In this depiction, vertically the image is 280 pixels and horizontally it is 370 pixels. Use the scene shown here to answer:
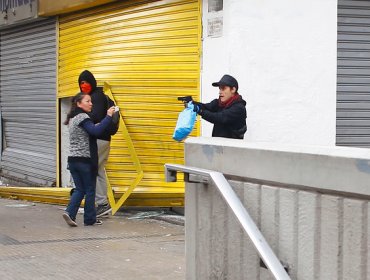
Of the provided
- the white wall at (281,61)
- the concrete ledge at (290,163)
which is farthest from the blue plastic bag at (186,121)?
the concrete ledge at (290,163)

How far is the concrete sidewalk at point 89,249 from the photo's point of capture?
6.00 meters

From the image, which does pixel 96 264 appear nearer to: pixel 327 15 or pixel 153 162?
pixel 153 162

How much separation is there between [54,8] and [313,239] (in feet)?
30.7

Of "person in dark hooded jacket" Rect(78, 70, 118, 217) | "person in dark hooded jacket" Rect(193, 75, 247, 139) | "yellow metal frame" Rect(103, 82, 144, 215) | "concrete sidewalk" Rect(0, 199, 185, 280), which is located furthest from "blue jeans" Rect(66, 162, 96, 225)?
"person in dark hooded jacket" Rect(193, 75, 247, 139)

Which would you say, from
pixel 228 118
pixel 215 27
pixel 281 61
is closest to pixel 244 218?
pixel 228 118

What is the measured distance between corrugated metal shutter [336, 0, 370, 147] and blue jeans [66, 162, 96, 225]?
3.24 m

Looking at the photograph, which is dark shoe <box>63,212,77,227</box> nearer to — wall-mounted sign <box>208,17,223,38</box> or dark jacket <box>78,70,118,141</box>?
dark jacket <box>78,70,118,141</box>

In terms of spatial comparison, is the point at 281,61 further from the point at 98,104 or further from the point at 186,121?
the point at 98,104

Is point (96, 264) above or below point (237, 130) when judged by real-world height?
below

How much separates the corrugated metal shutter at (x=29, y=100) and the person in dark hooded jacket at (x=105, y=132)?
3484mm

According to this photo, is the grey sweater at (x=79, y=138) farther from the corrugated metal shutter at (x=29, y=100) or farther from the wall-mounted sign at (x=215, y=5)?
the corrugated metal shutter at (x=29, y=100)

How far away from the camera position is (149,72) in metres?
9.40

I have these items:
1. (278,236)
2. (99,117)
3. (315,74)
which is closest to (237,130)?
(315,74)

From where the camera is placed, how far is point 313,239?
2836 mm
